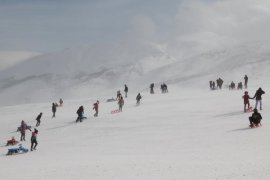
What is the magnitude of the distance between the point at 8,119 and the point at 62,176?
36944 millimetres

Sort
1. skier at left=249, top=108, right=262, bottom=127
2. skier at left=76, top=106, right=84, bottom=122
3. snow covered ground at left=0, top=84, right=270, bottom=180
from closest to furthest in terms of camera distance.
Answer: snow covered ground at left=0, top=84, right=270, bottom=180 → skier at left=249, top=108, right=262, bottom=127 → skier at left=76, top=106, right=84, bottom=122

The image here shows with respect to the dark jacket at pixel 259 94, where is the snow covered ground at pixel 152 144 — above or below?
below

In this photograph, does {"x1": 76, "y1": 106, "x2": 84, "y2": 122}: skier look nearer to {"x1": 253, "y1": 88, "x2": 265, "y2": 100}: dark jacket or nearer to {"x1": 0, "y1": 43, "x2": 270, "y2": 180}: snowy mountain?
{"x1": 0, "y1": 43, "x2": 270, "y2": 180}: snowy mountain

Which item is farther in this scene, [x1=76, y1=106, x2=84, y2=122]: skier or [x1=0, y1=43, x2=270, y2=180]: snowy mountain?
[x1=76, y1=106, x2=84, y2=122]: skier

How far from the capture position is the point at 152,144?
27.8 metres

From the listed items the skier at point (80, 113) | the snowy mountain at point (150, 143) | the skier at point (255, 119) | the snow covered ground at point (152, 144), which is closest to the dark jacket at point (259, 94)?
the snowy mountain at point (150, 143)

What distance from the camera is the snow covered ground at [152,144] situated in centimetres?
1805

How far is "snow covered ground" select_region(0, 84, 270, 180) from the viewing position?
18.0 meters

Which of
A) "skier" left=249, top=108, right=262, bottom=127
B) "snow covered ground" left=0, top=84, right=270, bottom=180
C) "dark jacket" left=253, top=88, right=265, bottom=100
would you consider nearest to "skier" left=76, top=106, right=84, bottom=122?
"snow covered ground" left=0, top=84, right=270, bottom=180

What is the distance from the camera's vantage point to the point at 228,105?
42.2 m

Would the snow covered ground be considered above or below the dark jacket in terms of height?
below

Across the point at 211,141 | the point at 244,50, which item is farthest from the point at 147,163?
the point at 244,50

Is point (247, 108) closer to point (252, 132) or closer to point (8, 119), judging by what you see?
point (252, 132)

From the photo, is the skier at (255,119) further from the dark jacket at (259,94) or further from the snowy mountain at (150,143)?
the dark jacket at (259,94)
